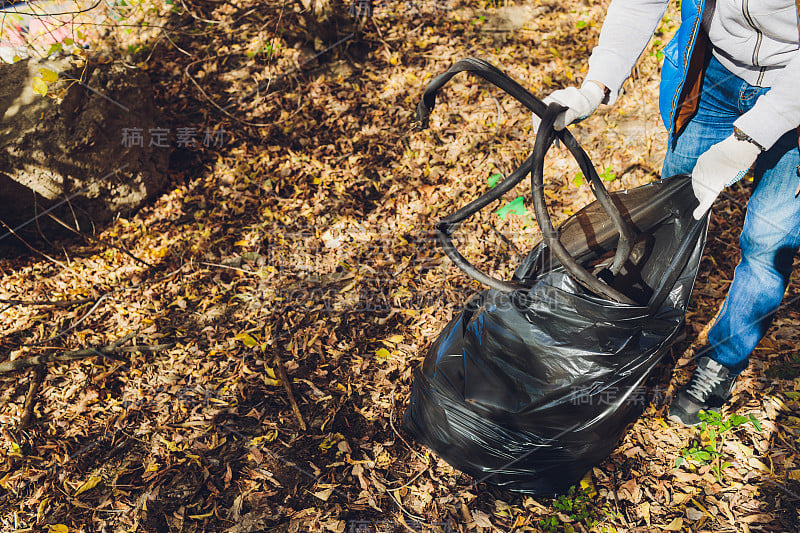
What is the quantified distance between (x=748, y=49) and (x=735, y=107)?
230 mm

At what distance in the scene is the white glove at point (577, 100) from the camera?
146cm

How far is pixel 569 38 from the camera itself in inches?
155

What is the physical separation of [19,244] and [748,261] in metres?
3.99

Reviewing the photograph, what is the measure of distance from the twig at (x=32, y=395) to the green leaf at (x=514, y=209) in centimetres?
274

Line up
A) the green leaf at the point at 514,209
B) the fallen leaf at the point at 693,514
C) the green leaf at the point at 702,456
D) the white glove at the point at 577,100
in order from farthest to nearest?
the green leaf at the point at 514,209, the green leaf at the point at 702,456, the fallen leaf at the point at 693,514, the white glove at the point at 577,100

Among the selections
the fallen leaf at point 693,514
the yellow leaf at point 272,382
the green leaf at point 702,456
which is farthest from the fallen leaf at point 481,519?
the yellow leaf at point 272,382

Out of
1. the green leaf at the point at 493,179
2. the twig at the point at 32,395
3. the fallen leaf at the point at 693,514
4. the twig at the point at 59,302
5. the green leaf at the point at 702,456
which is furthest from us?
the green leaf at the point at 493,179

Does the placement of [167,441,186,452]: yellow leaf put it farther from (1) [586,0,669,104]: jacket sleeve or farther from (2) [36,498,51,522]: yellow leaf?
(1) [586,0,669,104]: jacket sleeve

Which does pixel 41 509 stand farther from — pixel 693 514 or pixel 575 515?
pixel 693 514

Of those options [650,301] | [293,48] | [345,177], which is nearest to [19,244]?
[345,177]

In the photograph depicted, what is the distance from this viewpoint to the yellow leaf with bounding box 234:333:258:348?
2.59 metres

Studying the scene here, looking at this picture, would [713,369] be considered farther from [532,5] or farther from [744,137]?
[532,5]

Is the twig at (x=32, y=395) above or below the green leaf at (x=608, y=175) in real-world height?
below

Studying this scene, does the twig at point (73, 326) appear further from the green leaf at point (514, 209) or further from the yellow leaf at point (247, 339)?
the green leaf at point (514, 209)
